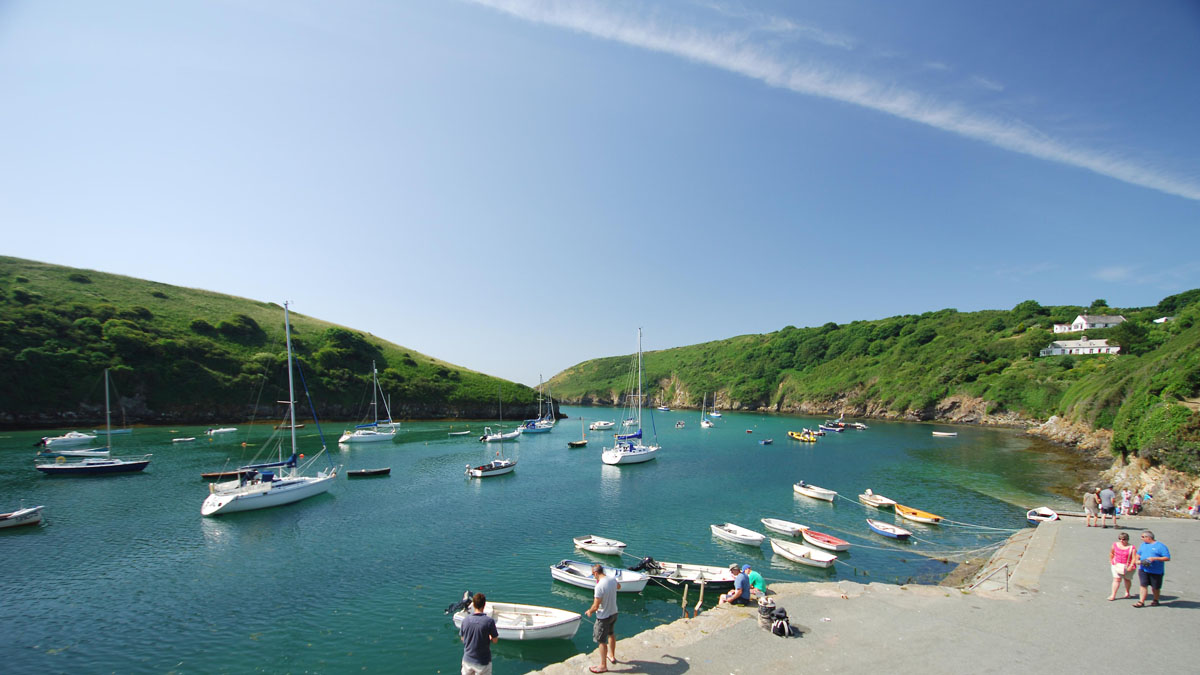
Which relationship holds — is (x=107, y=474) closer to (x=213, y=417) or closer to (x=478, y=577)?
(x=478, y=577)

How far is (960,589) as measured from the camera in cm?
1681

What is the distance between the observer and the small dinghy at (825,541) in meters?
26.0

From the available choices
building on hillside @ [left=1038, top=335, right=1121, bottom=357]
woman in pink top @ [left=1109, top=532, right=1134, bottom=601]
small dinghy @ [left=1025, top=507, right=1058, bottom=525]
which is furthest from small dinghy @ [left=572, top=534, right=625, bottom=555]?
building on hillside @ [left=1038, top=335, right=1121, bottom=357]

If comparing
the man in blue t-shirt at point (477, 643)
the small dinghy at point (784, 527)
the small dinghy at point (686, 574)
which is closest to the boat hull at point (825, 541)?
the small dinghy at point (784, 527)

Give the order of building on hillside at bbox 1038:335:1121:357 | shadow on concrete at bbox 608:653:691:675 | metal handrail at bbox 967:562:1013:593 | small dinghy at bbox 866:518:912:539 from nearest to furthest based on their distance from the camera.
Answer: shadow on concrete at bbox 608:653:691:675 < metal handrail at bbox 967:562:1013:593 < small dinghy at bbox 866:518:912:539 < building on hillside at bbox 1038:335:1121:357

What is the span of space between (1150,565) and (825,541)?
45.9 feet

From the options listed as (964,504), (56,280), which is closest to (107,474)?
(964,504)

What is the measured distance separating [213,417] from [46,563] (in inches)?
3091

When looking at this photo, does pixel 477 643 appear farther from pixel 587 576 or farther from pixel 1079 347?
pixel 1079 347

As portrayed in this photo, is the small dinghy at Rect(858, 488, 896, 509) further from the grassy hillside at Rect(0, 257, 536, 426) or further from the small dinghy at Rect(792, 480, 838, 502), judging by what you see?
the grassy hillside at Rect(0, 257, 536, 426)

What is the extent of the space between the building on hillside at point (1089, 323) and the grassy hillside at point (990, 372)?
3.85 m

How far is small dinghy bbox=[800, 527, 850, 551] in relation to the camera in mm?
26020

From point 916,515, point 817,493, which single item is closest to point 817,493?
point 817,493

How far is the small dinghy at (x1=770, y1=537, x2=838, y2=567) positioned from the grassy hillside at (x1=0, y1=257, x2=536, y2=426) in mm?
100253
